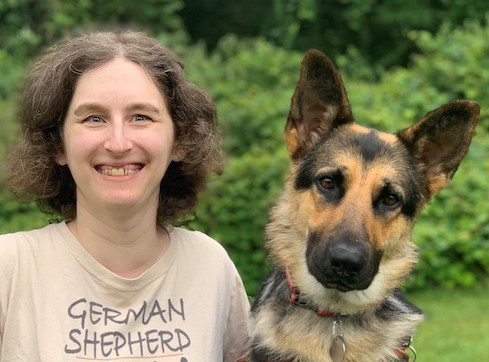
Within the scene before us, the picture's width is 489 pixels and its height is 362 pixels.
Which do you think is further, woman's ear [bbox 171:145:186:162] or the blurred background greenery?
the blurred background greenery

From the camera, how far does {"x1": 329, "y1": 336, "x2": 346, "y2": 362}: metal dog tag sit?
3104 millimetres

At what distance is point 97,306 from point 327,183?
1149mm

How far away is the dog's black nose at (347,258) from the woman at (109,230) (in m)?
0.48

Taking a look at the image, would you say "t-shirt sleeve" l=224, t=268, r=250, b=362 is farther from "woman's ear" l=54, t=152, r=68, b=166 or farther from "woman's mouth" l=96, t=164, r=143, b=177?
"woman's ear" l=54, t=152, r=68, b=166

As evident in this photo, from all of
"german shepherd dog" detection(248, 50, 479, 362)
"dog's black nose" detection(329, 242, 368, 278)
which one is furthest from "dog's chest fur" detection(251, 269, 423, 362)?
"dog's black nose" detection(329, 242, 368, 278)

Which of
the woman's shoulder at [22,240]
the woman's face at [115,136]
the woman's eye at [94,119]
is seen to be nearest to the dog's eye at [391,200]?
the woman's face at [115,136]

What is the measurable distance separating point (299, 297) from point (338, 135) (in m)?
0.78

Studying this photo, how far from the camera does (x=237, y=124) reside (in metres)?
8.56

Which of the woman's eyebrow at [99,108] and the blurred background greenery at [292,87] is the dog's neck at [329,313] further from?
the woman's eyebrow at [99,108]

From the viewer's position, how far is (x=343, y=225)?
122 inches

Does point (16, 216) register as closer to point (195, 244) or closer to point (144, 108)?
point (195, 244)

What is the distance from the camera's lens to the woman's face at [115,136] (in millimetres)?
2764

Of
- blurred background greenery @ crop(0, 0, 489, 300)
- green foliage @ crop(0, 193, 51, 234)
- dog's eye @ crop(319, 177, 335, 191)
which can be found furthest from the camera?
blurred background greenery @ crop(0, 0, 489, 300)

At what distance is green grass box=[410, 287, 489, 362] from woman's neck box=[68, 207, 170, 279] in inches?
146
